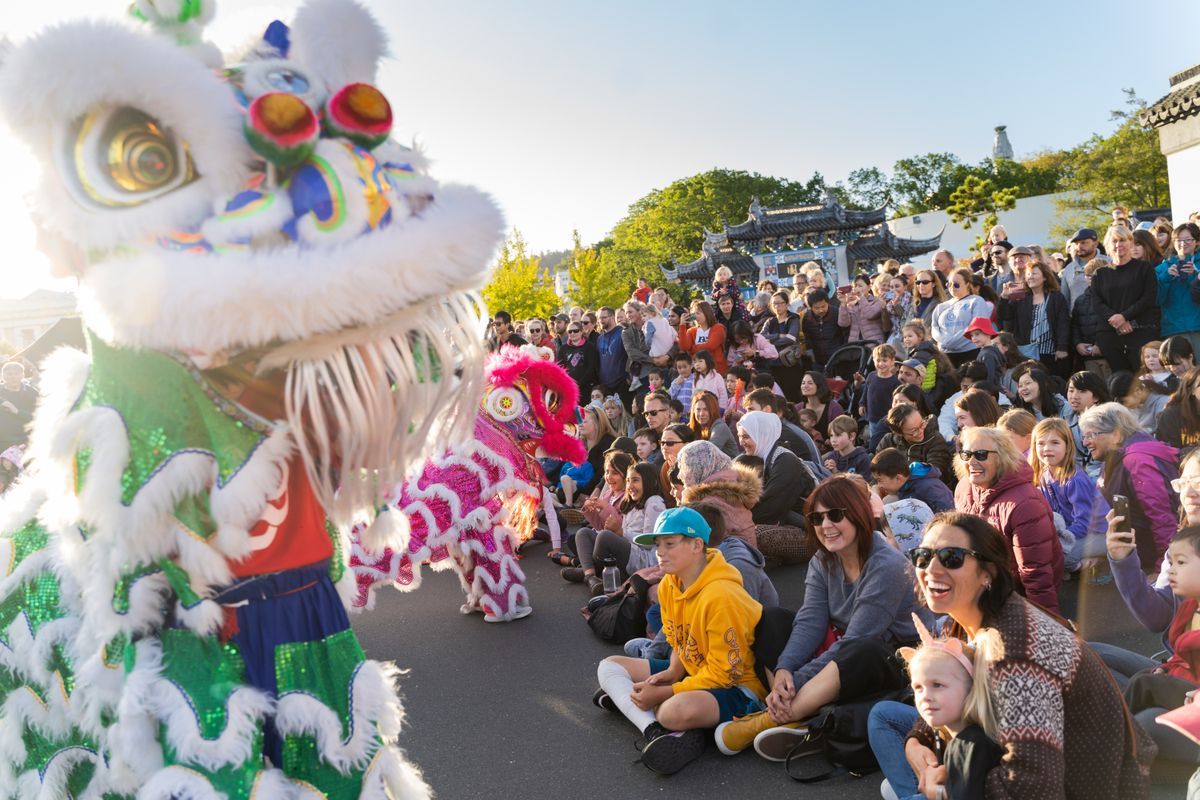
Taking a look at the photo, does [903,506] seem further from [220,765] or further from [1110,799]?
[220,765]

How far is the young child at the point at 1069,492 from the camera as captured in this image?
472cm

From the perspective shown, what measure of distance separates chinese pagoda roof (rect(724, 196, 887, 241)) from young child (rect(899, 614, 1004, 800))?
35527 mm

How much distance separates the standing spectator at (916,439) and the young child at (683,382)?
104 inches

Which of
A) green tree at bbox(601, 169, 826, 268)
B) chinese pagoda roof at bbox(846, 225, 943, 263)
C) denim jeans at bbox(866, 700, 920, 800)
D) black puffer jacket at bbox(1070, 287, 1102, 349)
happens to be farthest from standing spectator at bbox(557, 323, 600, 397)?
green tree at bbox(601, 169, 826, 268)

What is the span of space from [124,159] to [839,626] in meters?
3.19

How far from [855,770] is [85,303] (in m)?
2.92

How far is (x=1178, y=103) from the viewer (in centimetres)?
1237

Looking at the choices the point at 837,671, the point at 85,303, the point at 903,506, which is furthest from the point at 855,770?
the point at 85,303

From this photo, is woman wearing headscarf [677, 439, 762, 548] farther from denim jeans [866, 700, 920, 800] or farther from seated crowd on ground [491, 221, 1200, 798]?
denim jeans [866, 700, 920, 800]

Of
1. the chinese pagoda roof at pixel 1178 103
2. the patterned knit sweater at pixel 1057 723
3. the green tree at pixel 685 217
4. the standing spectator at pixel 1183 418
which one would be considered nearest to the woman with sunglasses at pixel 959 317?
the standing spectator at pixel 1183 418

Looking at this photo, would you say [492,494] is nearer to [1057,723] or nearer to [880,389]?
[1057,723]

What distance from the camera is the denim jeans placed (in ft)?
9.64

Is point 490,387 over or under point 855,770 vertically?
over

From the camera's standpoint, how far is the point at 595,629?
504 centimetres
